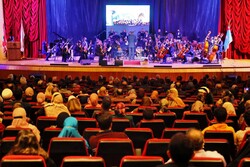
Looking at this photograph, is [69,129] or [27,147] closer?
[27,147]

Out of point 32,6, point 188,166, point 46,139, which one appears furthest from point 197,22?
point 188,166

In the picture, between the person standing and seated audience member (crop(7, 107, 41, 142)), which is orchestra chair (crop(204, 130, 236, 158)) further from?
the person standing

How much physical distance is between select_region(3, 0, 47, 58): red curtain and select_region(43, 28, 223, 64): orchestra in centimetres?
162

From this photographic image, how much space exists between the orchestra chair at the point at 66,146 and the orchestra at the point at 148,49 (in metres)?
12.1

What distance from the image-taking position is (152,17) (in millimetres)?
20422

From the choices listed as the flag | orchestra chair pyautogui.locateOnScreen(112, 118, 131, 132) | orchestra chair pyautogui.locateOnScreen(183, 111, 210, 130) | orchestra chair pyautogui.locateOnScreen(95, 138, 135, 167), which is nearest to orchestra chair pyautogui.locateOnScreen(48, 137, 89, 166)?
orchestra chair pyautogui.locateOnScreen(95, 138, 135, 167)

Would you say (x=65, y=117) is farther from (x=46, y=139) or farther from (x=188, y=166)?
(x=188, y=166)

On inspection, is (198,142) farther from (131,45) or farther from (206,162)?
(131,45)

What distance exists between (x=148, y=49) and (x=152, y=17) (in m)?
A: 3.71

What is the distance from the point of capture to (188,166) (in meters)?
2.89

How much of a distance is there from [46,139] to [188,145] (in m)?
2.88

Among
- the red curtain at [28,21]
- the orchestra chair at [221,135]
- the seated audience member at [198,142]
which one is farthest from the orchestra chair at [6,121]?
the red curtain at [28,21]

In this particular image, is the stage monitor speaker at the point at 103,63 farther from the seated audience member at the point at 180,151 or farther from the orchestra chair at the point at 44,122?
the seated audience member at the point at 180,151

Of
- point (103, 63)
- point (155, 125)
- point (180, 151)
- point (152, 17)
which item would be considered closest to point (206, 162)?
point (180, 151)
